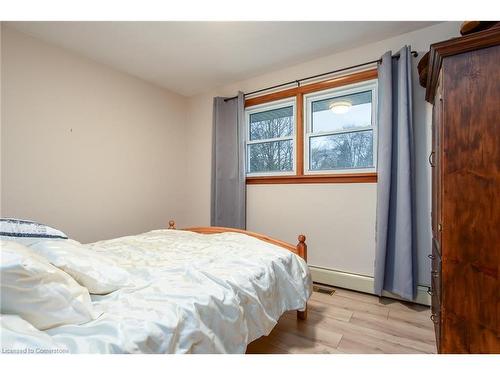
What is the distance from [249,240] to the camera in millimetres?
1901

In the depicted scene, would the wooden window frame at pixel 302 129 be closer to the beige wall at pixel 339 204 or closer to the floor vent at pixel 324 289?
the beige wall at pixel 339 204

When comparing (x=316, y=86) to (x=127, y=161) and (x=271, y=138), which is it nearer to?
(x=271, y=138)

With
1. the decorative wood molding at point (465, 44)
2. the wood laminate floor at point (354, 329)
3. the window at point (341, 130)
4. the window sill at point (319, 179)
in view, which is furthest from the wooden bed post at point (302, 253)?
the decorative wood molding at point (465, 44)

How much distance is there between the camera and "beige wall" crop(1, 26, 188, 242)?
2070 mm

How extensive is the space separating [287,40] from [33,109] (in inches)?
91.8

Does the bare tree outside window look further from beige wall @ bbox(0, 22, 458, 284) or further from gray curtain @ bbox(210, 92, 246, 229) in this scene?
gray curtain @ bbox(210, 92, 246, 229)

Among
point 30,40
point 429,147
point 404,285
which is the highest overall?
point 30,40

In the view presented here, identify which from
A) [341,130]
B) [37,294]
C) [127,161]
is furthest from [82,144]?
[341,130]

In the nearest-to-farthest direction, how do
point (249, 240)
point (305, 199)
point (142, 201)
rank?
point (249, 240) < point (305, 199) < point (142, 201)

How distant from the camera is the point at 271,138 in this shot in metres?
3.00

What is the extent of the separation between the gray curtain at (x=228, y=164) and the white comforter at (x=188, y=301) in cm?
114

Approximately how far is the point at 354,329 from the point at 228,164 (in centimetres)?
214
